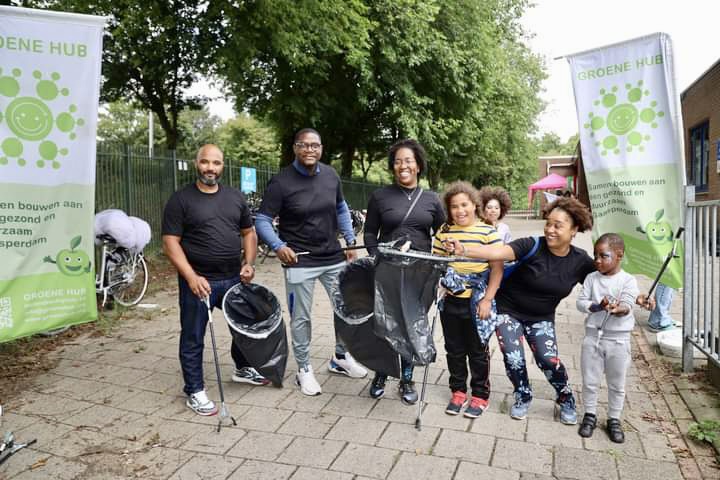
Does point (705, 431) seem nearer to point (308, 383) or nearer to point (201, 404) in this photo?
point (308, 383)

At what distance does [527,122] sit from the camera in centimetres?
2853

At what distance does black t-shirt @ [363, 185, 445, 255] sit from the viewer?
3.96m

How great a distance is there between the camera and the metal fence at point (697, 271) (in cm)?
428

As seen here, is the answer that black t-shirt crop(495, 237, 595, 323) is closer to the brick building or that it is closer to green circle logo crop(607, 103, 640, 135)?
green circle logo crop(607, 103, 640, 135)

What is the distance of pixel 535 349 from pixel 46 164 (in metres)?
3.39

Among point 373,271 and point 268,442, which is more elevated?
point 373,271

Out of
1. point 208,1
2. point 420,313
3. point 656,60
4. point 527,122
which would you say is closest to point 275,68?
point 208,1

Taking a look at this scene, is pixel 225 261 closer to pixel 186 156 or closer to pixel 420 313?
pixel 420 313

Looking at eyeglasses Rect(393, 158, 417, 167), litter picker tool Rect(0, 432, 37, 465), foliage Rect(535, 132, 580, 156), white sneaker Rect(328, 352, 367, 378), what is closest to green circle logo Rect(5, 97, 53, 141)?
litter picker tool Rect(0, 432, 37, 465)

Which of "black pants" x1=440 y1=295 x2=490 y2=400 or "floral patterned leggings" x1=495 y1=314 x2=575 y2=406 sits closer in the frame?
"floral patterned leggings" x1=495 y1=314 x2=575 y2=406

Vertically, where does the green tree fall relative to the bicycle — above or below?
above

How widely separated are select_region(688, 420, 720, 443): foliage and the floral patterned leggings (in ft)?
2.37

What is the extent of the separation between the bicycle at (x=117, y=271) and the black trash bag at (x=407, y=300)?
464 centimetres

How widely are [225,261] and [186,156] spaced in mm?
9322
